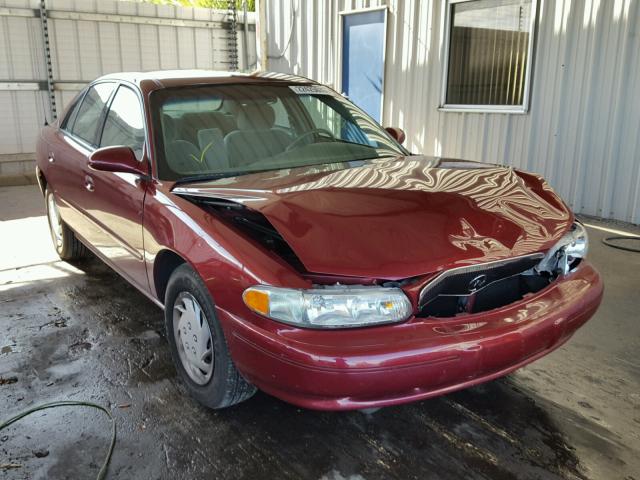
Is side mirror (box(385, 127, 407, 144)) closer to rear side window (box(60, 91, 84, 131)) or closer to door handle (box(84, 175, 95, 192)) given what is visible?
door handle (box(84, 175, 95, 192))

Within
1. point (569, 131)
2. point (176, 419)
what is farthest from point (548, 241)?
point (569, 131)

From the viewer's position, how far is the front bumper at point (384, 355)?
6.31ft

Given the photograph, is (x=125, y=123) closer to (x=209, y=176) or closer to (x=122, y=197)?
(x=122, y=197)

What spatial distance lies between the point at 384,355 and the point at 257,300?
50 centimetres

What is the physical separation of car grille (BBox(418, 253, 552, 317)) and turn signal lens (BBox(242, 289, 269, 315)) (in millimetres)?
570

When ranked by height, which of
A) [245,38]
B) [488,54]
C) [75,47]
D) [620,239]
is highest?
[245,38]

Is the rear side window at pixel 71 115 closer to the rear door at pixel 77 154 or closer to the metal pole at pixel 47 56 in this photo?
the rear door at pixel 77 154

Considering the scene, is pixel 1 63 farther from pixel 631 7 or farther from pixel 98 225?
pixel 631 7

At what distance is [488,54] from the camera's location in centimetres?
693

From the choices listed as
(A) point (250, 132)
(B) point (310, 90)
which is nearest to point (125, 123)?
(A) point (250, 132)

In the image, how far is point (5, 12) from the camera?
852 centimetres

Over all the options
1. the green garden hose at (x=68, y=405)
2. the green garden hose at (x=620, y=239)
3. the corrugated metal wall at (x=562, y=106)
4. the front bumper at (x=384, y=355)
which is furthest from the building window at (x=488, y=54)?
the green garden hose at (x=68, y=405)

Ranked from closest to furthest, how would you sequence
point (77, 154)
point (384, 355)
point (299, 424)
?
point (384, 355), point (299, 424), point (77, 154)

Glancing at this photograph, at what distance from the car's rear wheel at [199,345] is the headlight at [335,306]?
41 centimetres
